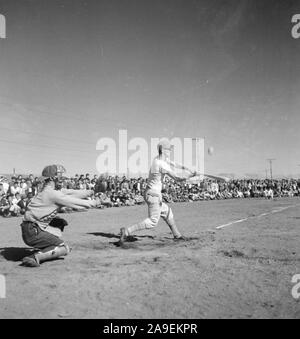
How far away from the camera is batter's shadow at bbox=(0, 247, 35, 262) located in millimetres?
5959

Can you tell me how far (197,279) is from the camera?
14.4 feet

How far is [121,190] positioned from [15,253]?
18.0 metres

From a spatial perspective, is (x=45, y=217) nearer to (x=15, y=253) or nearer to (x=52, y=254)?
(x=52, y=254)

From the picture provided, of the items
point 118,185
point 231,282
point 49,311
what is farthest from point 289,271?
point 118,185

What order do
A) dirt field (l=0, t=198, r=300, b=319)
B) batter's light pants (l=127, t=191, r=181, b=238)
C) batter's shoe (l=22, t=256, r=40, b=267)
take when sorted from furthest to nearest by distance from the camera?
batter's light pants (l=127, t=191, r=181, b=238), batter's shoe (l=22, t=256, r=40, b=267), dirt field (l=0, t=198, r=300, b=319)

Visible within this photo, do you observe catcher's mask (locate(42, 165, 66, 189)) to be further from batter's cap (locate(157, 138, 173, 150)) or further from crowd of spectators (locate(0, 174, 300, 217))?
batter's cap (locate(157, 138, 173, 150))

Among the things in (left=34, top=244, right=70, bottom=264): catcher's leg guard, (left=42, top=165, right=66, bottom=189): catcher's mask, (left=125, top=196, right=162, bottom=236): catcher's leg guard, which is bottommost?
(left=34, top=244, right=70, bottom=264): catcher's leg guard

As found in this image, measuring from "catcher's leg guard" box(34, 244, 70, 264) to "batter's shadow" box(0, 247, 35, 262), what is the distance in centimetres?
73

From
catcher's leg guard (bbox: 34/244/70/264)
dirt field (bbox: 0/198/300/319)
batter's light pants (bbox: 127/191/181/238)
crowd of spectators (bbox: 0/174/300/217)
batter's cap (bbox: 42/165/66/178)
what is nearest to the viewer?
dirt field (bbox: 0/198/300/319)

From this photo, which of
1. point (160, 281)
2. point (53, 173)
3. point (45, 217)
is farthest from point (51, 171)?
point (160, 281)

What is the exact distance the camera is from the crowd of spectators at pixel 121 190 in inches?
429

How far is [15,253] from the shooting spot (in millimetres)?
6410

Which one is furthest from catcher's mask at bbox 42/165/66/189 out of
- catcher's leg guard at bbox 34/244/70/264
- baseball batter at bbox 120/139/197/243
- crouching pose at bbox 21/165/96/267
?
baseball batter at bbox 120/139/197/243

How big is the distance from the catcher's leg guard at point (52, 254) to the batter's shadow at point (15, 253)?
0.73m
